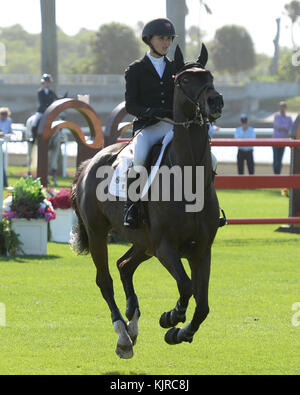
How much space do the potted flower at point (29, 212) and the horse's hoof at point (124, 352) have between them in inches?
252

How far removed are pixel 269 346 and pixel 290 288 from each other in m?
3.33

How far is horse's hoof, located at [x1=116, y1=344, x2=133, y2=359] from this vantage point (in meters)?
8.18

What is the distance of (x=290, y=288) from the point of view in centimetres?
1207

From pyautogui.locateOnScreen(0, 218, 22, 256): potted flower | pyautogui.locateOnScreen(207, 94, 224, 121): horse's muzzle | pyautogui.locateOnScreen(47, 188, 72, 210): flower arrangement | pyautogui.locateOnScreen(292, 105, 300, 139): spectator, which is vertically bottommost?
pyautogui.locateOnScreen(0, 218, 22, 256): potted flower

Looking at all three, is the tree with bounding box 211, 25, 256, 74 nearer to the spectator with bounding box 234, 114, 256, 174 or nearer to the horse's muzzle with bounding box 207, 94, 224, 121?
the spectator with bounding box 234, 114, 256, 174

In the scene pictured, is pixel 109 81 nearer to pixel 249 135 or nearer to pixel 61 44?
pixel 249 135

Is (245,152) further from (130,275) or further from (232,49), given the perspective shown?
(232,49)

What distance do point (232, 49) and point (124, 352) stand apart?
103 meters

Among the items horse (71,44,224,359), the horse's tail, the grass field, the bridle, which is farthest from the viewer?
the horse's tail

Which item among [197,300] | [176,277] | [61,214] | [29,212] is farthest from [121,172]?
[61,214]

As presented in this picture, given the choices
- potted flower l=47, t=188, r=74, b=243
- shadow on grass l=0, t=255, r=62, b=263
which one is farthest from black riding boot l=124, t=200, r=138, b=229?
potted flower l=47, t=188, r=74, b=243

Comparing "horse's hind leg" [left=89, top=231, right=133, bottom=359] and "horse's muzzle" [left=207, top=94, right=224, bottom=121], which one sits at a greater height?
"horse's muzzle" [left=207, top=94, right=224, bottom=121]

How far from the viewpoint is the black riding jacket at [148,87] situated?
343 inches
